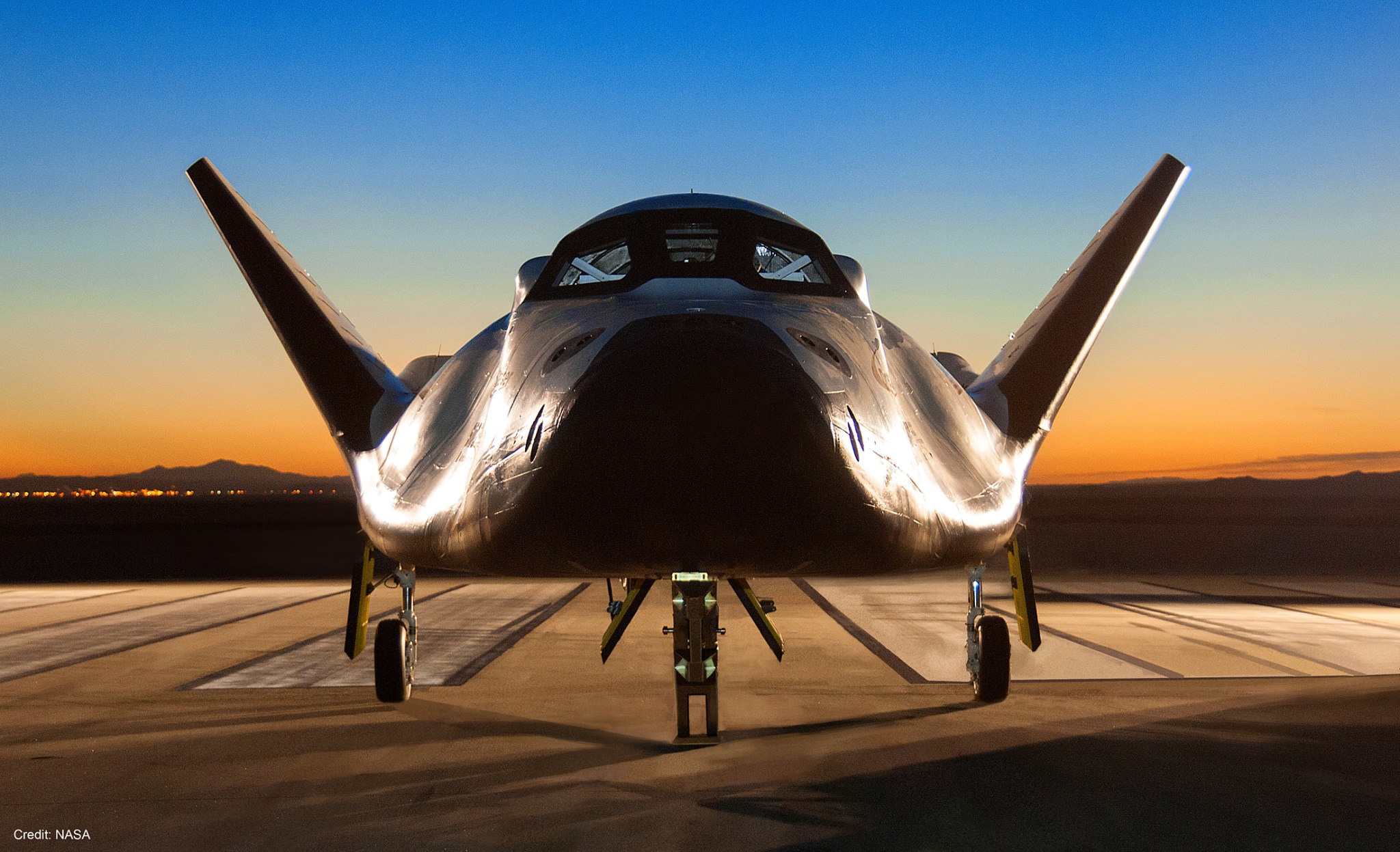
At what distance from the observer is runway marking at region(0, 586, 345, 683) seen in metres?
11.1

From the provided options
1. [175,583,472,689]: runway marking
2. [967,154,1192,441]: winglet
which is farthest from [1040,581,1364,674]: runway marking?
[175,583,472,689]: runway marking

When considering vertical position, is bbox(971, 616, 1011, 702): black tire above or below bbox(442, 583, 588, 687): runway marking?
above

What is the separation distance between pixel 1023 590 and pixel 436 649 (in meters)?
7.11

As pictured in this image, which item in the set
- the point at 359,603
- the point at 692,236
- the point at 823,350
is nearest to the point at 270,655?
the point at 359,603

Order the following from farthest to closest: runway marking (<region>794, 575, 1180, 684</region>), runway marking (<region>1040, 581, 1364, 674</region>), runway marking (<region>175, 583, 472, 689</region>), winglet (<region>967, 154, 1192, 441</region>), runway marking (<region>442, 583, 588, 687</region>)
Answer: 1. runway marking (<region>1040, 581, 1364, 674</region>)
2. runway marking (<region>794, 575, 1180, 684</region>)
3. runway marking (<region>442, 583, 588, 687</region>)
4. runway marking (<region>175, 583, 472, 689</region>)
5. winglet (<region>967, 154, 1192, 441</region>)

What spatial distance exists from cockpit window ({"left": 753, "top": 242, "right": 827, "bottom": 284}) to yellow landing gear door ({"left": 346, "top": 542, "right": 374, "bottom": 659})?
15.2 ft

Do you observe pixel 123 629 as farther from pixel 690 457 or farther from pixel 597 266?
pixel 690 457

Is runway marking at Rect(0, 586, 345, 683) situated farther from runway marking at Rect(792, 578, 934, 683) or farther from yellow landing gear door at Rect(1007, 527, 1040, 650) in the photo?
yellow landing gear door at Rect(1007, 527, 1040, 650)

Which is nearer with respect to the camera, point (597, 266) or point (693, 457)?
point (693, 457)

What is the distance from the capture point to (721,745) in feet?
22.6

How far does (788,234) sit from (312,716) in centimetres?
577

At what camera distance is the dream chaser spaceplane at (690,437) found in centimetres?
335

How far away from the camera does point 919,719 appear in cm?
773

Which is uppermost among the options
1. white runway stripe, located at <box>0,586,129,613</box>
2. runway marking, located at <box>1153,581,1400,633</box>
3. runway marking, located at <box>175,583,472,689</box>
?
runway marking, located at <box>175,583,472,689</box>
